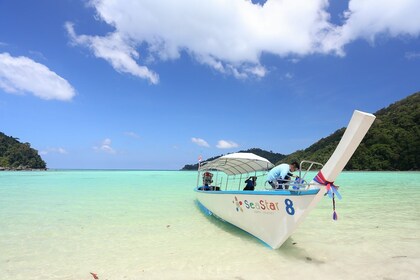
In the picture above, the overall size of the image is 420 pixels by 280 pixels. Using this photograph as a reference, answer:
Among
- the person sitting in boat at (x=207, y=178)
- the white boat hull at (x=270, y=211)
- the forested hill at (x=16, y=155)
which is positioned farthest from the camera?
the forested hill at (x=16, y=155)

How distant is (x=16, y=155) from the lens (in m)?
113

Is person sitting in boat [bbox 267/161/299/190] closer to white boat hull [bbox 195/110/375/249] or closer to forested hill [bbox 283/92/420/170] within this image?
white boat hull [bbox 195/110/375/249]

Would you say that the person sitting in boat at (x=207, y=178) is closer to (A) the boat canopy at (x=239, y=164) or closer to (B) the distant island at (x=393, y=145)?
(A) the boat canopy at (x=239, y=164)

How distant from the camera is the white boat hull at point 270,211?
19.8 feet

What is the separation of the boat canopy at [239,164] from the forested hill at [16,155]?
11716 cm

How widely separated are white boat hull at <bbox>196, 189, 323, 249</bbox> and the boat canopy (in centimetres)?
185

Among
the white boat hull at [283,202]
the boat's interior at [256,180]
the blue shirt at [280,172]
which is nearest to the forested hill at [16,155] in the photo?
the boat's interior at [256,180]

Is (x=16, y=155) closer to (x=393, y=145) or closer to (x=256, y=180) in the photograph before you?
(x=393, y=145)

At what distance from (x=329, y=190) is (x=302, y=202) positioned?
58 cm

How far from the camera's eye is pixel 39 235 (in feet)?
28.1

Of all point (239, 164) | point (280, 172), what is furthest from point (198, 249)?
point (239, 164)

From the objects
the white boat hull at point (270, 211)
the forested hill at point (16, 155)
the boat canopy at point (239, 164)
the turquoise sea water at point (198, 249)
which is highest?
the forested hill at point (16, 155)

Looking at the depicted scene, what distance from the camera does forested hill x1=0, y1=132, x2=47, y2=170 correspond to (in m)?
111

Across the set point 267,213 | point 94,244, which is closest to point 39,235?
point 94,244
